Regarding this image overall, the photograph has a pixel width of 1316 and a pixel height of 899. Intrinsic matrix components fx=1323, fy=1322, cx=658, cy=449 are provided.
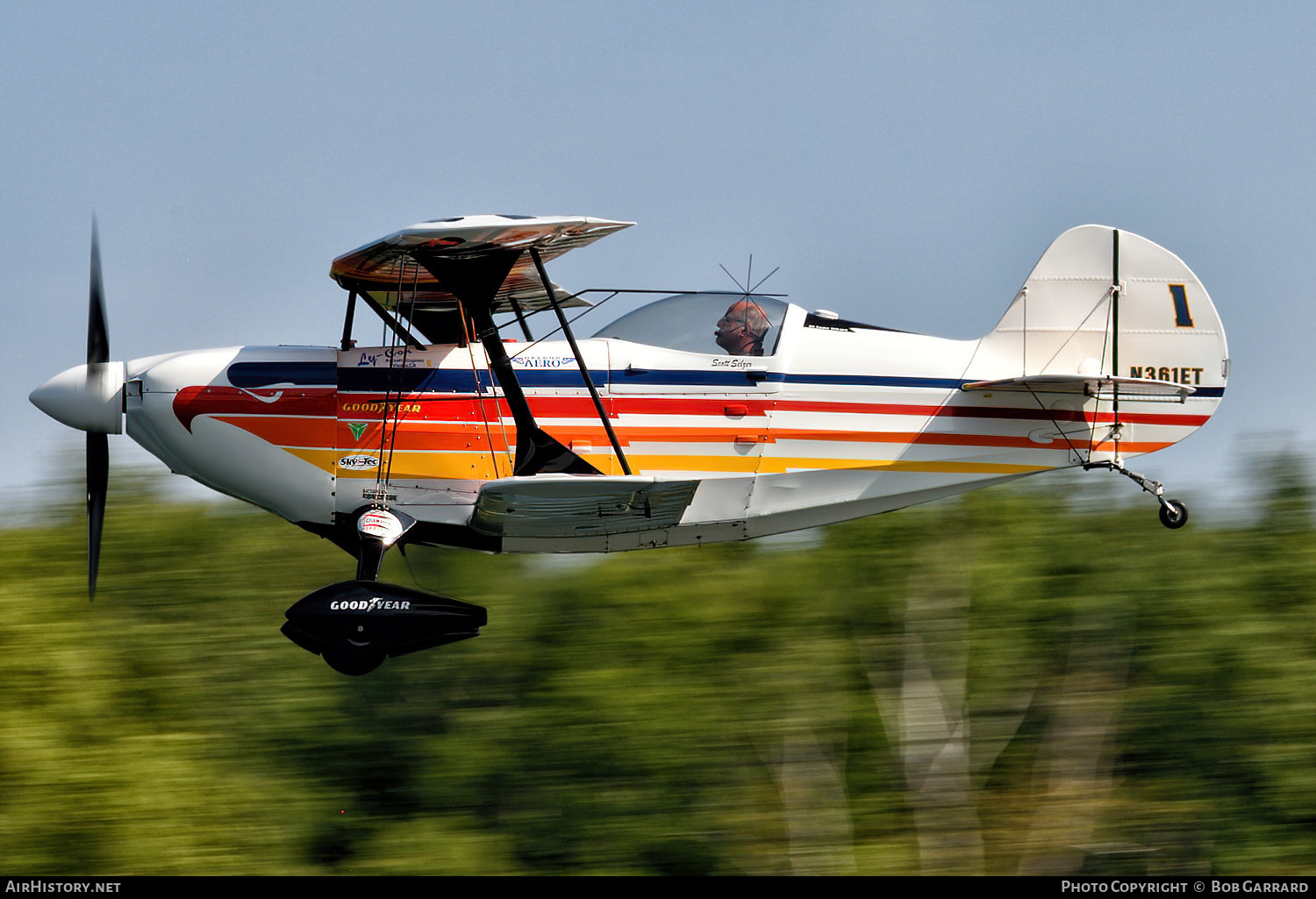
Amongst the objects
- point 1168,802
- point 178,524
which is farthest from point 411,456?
point 1168,802

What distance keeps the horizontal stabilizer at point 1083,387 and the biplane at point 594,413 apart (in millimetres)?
19

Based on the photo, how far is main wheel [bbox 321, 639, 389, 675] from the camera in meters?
8.38

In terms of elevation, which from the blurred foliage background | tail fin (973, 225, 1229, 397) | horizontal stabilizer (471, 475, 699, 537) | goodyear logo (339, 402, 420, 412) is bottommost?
the blurred foliage background

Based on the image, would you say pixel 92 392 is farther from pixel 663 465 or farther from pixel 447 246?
pixel 663 465

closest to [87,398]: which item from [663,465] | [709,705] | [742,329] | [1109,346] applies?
[663,465]

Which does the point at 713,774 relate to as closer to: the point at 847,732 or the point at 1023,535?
the point at 847,732

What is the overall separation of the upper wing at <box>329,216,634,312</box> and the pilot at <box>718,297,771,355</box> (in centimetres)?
120

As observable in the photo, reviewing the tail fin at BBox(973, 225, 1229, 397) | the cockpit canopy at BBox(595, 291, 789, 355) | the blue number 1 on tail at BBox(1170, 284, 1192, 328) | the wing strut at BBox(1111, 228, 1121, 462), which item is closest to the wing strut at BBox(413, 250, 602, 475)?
the cockpit canopy at BBox(595, 291, 789, 355)

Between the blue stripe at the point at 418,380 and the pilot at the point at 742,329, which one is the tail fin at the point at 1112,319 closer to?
the pilot at the point at 742,329

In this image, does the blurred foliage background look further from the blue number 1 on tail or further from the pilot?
the blue number 1 on tail

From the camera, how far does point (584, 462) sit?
911 cm

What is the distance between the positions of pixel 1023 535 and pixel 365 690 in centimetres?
1026

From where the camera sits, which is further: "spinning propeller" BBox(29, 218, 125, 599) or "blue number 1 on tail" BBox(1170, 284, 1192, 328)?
"blue number 1 on tail" BBox(1170, 284, 1192, 328)

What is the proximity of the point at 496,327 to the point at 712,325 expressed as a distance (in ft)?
5.27
